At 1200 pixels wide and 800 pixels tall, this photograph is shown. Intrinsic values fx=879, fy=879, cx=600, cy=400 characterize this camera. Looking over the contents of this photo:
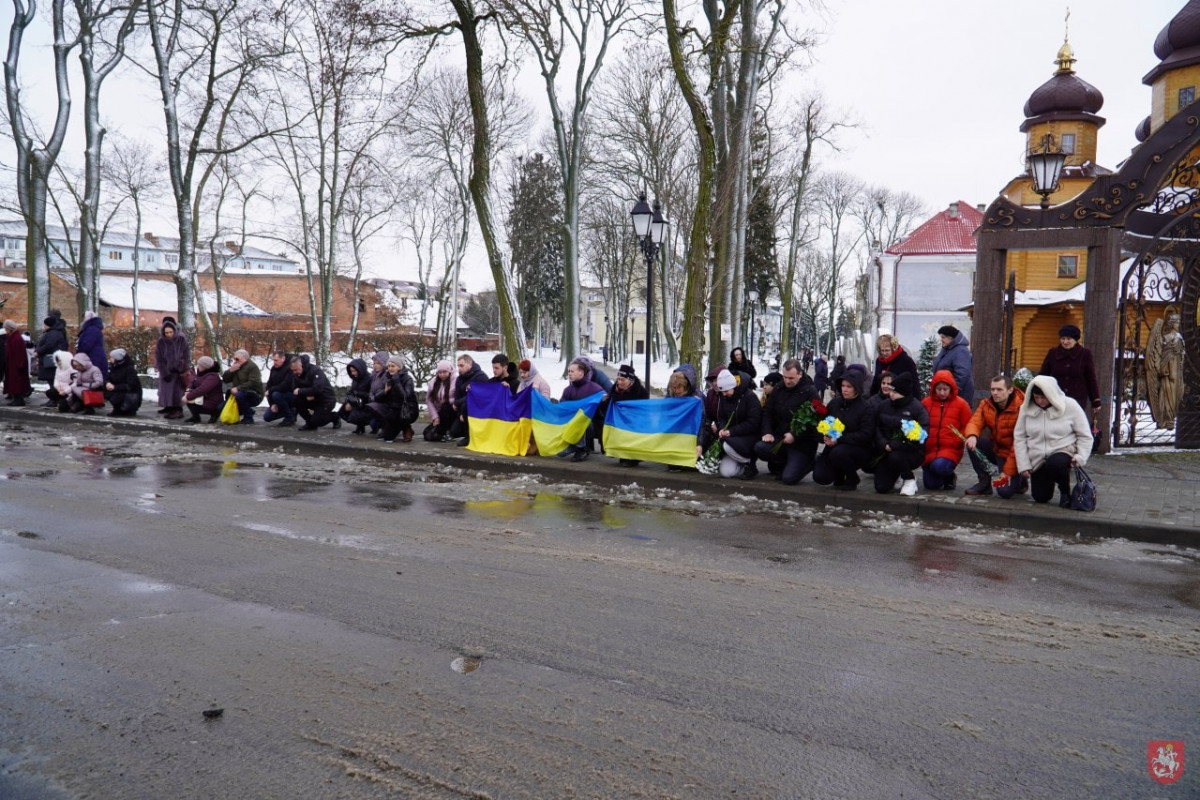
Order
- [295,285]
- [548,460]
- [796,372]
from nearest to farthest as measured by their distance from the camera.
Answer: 1. [796,372]
2. [548,460]
3. [295,285]

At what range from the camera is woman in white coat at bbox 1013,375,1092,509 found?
363 inches

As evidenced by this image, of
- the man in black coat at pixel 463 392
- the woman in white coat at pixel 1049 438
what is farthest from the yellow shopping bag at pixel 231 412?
the woman in white coat at pixel 1049 438

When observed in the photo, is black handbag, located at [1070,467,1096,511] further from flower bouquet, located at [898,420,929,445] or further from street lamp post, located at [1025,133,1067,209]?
street lamp post, located at [1025,133,1067,209]

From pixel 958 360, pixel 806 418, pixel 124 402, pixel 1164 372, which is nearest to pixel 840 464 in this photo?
pixel 806 418

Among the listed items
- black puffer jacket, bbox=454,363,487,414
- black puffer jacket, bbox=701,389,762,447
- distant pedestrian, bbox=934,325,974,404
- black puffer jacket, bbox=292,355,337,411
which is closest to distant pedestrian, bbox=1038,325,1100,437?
distant pedestrian, bbox=934,325,974,404

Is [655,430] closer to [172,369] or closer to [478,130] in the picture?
[478,130]

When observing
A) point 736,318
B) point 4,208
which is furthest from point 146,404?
point 736,318

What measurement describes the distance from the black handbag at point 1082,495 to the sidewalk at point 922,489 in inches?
4.4

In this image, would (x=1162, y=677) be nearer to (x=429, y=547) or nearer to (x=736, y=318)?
(x=429, y=547)

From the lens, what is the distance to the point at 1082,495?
30.1ft

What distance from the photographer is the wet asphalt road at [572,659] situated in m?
3.44

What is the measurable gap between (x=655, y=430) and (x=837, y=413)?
2.63 m

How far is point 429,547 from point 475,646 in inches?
98.8

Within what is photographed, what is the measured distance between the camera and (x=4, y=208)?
27219 millimetres
